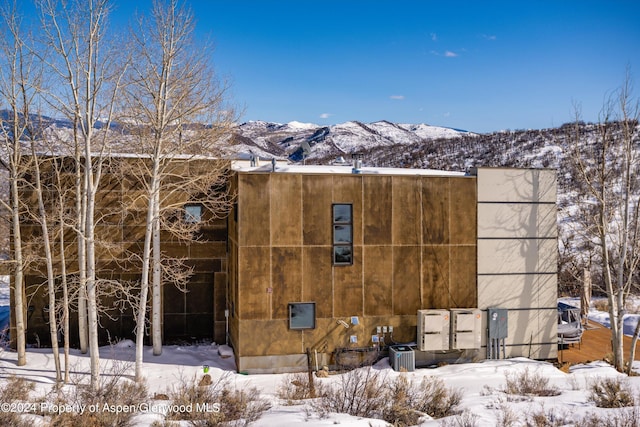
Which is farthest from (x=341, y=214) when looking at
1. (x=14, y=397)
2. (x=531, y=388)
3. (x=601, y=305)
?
(x=601, y=305)

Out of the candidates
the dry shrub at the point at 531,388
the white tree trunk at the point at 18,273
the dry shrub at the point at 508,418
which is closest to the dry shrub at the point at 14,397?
the white tree trunk at the point at 18,273

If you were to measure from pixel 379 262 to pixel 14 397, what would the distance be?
10.3 meters

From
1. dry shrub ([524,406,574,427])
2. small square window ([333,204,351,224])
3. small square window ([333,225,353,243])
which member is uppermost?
small square window ([333,204,351,224])

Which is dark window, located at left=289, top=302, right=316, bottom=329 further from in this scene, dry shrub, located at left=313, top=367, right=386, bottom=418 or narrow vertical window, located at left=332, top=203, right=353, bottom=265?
dry shrub, located at left=313, top=367, right=386, bottom=418

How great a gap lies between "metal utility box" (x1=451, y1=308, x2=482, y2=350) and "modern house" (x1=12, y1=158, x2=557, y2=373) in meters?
0.04

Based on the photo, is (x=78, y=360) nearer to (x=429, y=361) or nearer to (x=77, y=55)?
(x=77, y=55)

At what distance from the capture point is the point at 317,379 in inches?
525

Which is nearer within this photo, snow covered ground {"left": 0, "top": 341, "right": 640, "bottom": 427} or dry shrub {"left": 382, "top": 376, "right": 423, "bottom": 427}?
snow covered ground {"left": 0, "top": 341, "right": 640, "bottom": 427}

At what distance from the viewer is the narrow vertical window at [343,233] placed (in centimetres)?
1451

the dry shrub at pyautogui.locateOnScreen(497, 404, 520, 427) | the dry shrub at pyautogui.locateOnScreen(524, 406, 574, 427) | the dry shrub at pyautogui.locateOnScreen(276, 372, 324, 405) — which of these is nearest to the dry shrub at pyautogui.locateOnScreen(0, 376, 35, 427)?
the dry shrub at pyautogui.locateOnScreen(276, 372, 324, 405)

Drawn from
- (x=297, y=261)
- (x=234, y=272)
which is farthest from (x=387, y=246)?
(x=234, y=272)

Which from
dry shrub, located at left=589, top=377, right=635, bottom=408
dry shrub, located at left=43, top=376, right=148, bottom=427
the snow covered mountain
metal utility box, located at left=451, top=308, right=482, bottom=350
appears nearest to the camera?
dry shrub, located at left=43, top=376, right=148, bottom=427

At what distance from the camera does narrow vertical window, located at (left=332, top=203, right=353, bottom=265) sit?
1451 centimetres

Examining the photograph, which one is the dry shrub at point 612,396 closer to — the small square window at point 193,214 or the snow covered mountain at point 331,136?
the small square window at point 193,214
